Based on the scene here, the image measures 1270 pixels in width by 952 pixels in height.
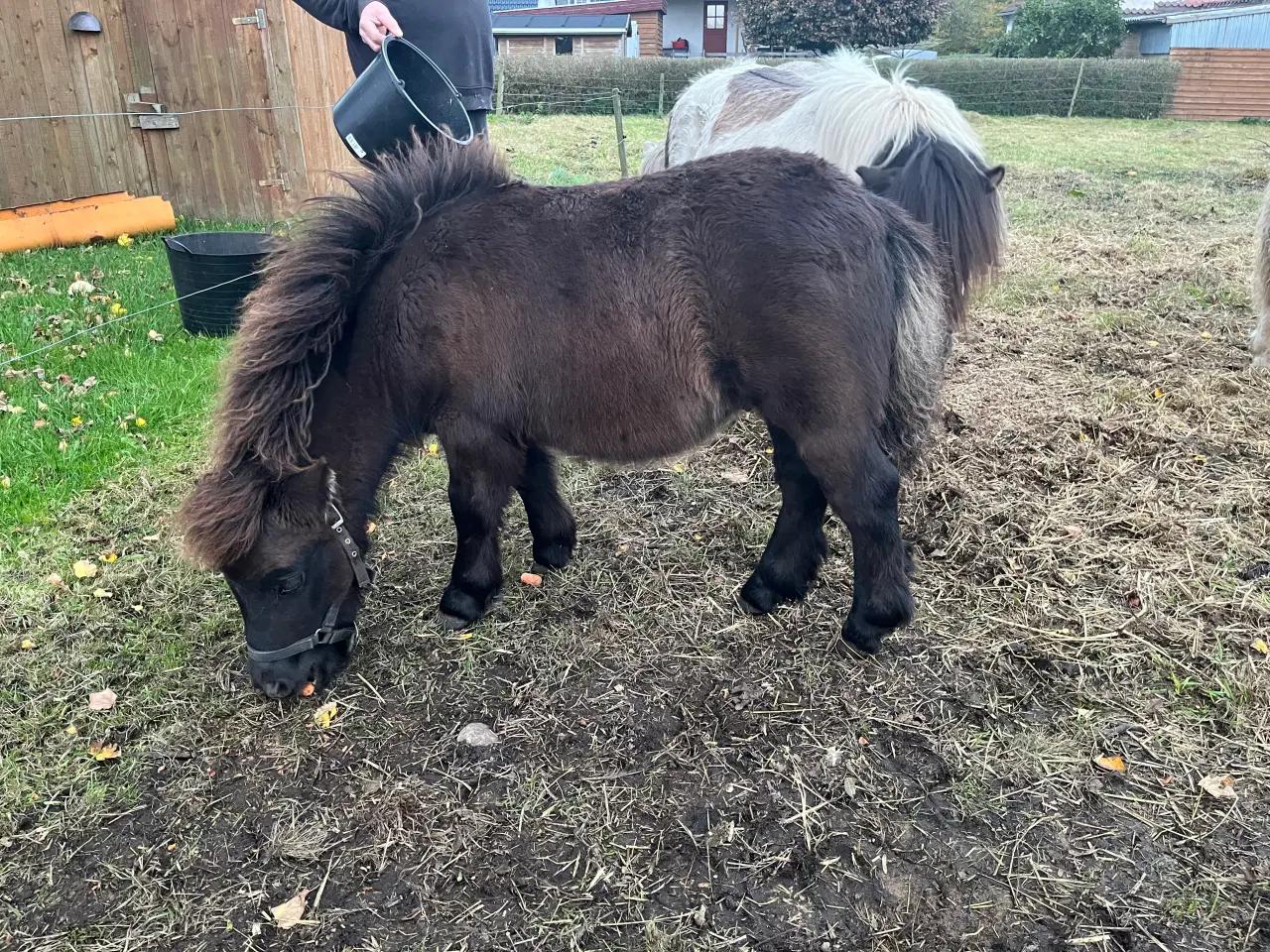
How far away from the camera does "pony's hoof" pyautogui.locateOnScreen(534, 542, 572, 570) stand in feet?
11.1

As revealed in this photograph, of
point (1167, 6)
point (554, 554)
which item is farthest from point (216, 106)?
point (1167, 6)

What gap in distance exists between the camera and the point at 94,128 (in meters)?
7.82

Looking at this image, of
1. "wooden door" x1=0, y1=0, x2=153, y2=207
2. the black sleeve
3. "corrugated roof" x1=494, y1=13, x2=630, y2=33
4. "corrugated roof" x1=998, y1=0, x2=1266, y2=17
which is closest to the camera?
the black sleeve

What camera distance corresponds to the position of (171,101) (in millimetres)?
8109

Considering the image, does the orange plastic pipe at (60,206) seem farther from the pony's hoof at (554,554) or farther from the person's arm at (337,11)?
the pony's hoof at (554,554)

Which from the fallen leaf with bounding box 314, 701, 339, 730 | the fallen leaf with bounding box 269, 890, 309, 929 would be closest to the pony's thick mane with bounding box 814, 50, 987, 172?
the fallen leaf with bounding box 314, 701, 339, 730

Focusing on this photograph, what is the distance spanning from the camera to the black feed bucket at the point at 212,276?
4953 millimetres

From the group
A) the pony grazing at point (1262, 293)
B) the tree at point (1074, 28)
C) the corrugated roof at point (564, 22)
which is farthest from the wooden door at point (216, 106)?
the corrugated roof at point (564, 22)

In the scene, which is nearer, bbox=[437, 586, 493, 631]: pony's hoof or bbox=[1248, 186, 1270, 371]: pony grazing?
bbox=[437, 586, 493, 631]: pony's hoof

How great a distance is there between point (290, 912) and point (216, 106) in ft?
27.6

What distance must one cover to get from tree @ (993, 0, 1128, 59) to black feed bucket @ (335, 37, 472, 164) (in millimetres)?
29510

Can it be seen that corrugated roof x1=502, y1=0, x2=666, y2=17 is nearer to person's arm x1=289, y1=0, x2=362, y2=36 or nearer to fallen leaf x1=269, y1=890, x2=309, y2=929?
person's arm x1=289, y1=0, x2=362, y2=36

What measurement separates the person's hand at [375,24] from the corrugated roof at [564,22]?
40.5m

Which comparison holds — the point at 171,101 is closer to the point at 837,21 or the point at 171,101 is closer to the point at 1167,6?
the point at 837,21
